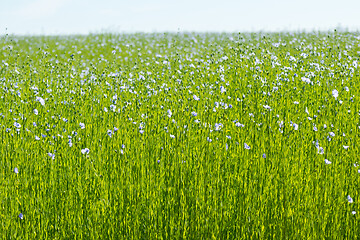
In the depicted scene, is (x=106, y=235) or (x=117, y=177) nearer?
(x=106, y=235)

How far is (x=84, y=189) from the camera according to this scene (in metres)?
3.81

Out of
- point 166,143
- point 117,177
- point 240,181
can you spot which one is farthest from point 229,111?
point 117,177

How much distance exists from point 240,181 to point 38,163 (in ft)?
6.80

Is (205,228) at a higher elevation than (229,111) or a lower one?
lower

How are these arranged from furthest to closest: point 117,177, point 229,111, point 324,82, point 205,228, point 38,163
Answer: point 324,82, point 229,111, point 38,163, point 117,177, point 205,228

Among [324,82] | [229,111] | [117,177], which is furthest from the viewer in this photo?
[324,82]

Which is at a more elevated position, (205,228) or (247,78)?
(247,78)

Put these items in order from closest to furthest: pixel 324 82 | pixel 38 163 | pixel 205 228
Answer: pixel 205 228 < pixel 38 163 < pixel 324 82

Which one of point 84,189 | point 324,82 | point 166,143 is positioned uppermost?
point 324,82

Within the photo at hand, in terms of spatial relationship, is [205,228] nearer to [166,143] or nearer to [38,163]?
[166,143]

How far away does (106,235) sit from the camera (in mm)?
3494

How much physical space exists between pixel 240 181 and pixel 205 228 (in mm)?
608

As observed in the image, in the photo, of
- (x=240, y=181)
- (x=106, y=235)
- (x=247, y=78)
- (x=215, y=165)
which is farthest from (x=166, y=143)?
(x=247, y=78)

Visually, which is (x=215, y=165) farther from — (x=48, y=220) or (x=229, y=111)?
(x=229, y=111)
